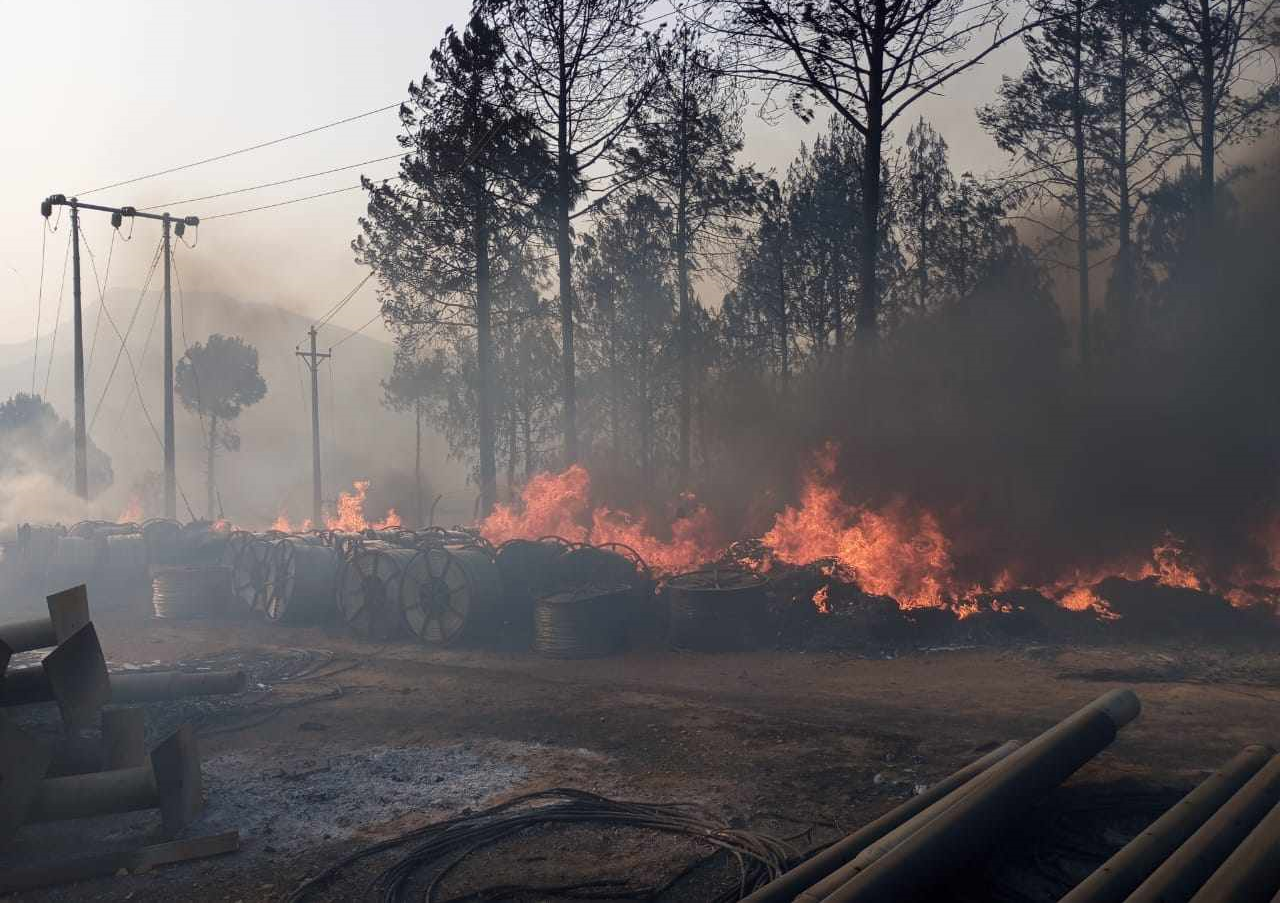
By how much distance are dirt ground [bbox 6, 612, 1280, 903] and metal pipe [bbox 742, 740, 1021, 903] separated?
524mm

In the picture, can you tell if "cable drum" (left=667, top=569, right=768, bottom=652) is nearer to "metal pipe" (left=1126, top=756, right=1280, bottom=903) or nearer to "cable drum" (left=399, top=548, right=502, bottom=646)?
"cable drum" (left=399, top=548, right=502, bottom=646)

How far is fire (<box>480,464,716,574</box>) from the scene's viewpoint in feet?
61.4

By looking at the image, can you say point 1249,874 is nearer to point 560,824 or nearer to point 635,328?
point 560,824

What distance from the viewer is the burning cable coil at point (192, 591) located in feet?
66.7

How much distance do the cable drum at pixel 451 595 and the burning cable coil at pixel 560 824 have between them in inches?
310

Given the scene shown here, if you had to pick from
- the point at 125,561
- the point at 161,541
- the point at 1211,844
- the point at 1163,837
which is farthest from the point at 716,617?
the point at 125,561

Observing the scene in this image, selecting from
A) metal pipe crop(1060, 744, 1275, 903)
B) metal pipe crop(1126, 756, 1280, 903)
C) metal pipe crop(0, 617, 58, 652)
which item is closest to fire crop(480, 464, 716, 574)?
metal pipe crop(0, 617, 58, 652)

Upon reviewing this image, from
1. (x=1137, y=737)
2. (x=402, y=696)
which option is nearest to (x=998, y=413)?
→ (x=1137, y=737)

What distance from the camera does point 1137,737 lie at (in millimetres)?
8445

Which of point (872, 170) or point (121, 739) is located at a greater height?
point (872, 170)

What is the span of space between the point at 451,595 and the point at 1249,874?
42.5 feet

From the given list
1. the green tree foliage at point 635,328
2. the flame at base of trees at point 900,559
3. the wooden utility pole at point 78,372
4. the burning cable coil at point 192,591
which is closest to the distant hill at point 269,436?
the wooden utility pole at point 78,372

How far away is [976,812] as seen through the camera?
515cm

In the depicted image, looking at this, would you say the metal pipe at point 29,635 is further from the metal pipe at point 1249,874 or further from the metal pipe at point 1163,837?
the metal pipe at point 1249,874
